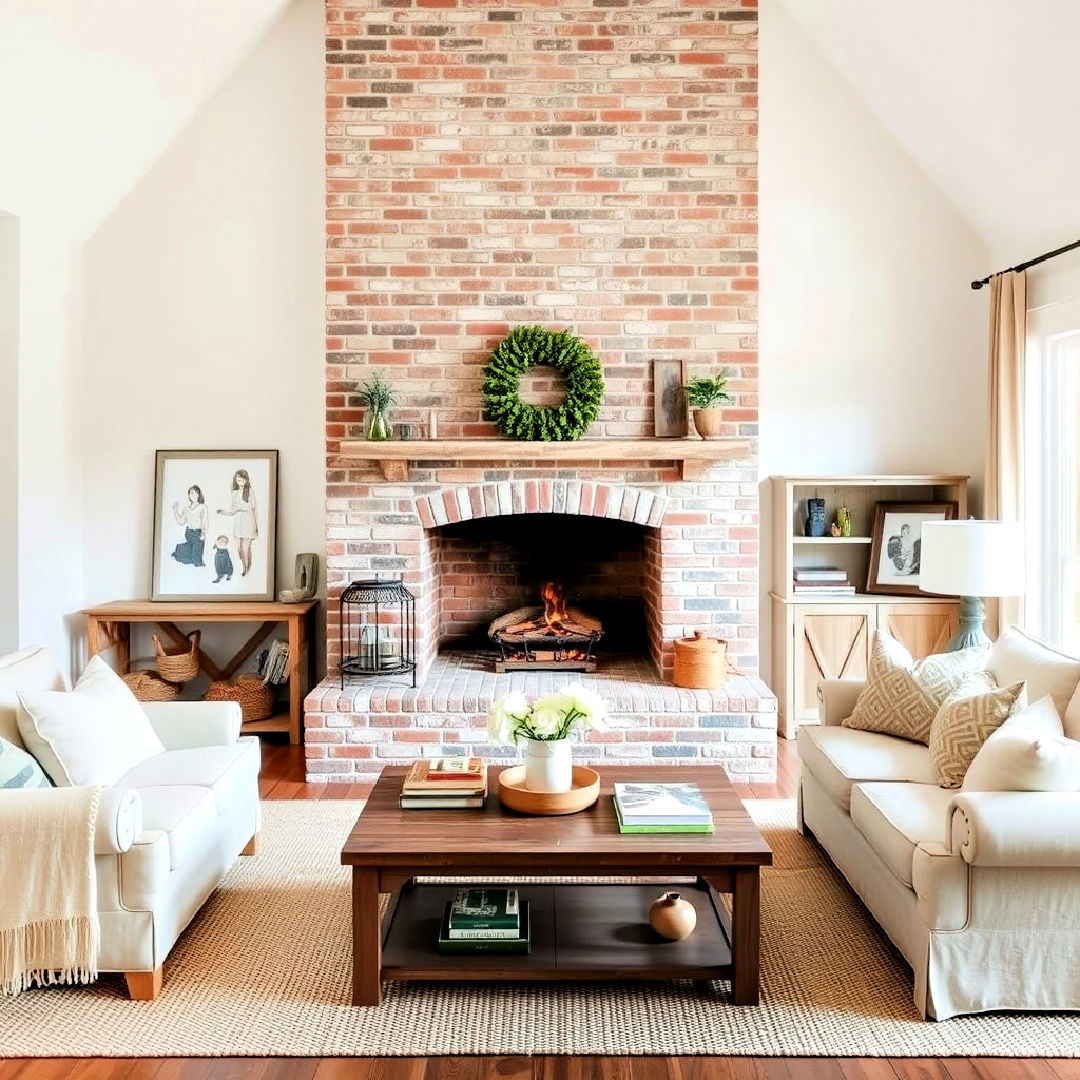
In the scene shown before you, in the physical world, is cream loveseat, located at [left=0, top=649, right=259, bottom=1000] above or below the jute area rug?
above

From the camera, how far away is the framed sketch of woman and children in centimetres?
547

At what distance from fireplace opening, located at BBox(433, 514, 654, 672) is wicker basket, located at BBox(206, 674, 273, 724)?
96 centimetres

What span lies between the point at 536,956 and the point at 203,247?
423cm

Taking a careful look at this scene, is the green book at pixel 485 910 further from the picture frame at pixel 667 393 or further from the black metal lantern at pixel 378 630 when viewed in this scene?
the picture frame at pixel 667 393

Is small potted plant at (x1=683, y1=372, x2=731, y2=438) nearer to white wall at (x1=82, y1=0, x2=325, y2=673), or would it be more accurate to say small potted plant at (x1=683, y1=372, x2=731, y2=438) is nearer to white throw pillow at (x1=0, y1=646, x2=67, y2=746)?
white wall at (x1=82, y1=0, x2=325, y2=673)

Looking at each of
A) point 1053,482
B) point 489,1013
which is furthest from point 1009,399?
point 489,1013

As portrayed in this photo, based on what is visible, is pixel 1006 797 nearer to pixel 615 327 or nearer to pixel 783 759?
pixel 783 759

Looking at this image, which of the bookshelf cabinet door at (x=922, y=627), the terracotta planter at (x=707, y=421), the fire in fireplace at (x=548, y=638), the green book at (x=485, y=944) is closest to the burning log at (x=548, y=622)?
the fire in fireplace at (x=548, y=638)

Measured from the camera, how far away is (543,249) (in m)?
4.88

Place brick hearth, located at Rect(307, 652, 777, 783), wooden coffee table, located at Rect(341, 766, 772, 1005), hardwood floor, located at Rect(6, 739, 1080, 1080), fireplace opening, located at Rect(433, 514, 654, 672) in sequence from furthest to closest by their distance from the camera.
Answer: fireplace opening, located at Rect(433, 514, 654, 672) → brick hearth, located at Rect(307, 652, 777, 783) → wooden coffee table, located at Rect(341, 766, 772, 1005) → hardwood floor, located at Rect(6, 739, 1080, 1080)

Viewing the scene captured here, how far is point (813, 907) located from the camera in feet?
10.5

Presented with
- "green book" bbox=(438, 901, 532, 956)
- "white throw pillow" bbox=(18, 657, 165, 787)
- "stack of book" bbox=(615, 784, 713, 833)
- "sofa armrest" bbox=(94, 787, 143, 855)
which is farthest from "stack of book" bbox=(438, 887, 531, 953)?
"white throw pillow" bbox=(18, 657, 165, 787)

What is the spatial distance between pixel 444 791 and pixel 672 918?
0.71 m

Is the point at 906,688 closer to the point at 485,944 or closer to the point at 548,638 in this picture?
the point at 485,944
